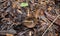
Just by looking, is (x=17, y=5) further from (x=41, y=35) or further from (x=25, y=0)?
(x=41, y=35)

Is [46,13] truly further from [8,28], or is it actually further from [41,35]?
[8,28]

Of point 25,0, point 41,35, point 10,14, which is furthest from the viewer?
point 25,0

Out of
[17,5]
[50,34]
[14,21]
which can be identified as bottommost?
[50,34]

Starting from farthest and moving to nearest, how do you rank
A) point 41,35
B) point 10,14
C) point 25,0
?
point 25,0 < point 10,14 < point 41,35

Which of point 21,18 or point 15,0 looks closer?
point 21,18

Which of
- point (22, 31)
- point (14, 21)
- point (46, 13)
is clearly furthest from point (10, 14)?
point (46, 13)

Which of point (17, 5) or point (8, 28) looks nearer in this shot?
point (8, 28)

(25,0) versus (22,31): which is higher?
(25,0)

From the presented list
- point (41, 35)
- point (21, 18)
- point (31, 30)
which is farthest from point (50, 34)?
point (21, 18)
